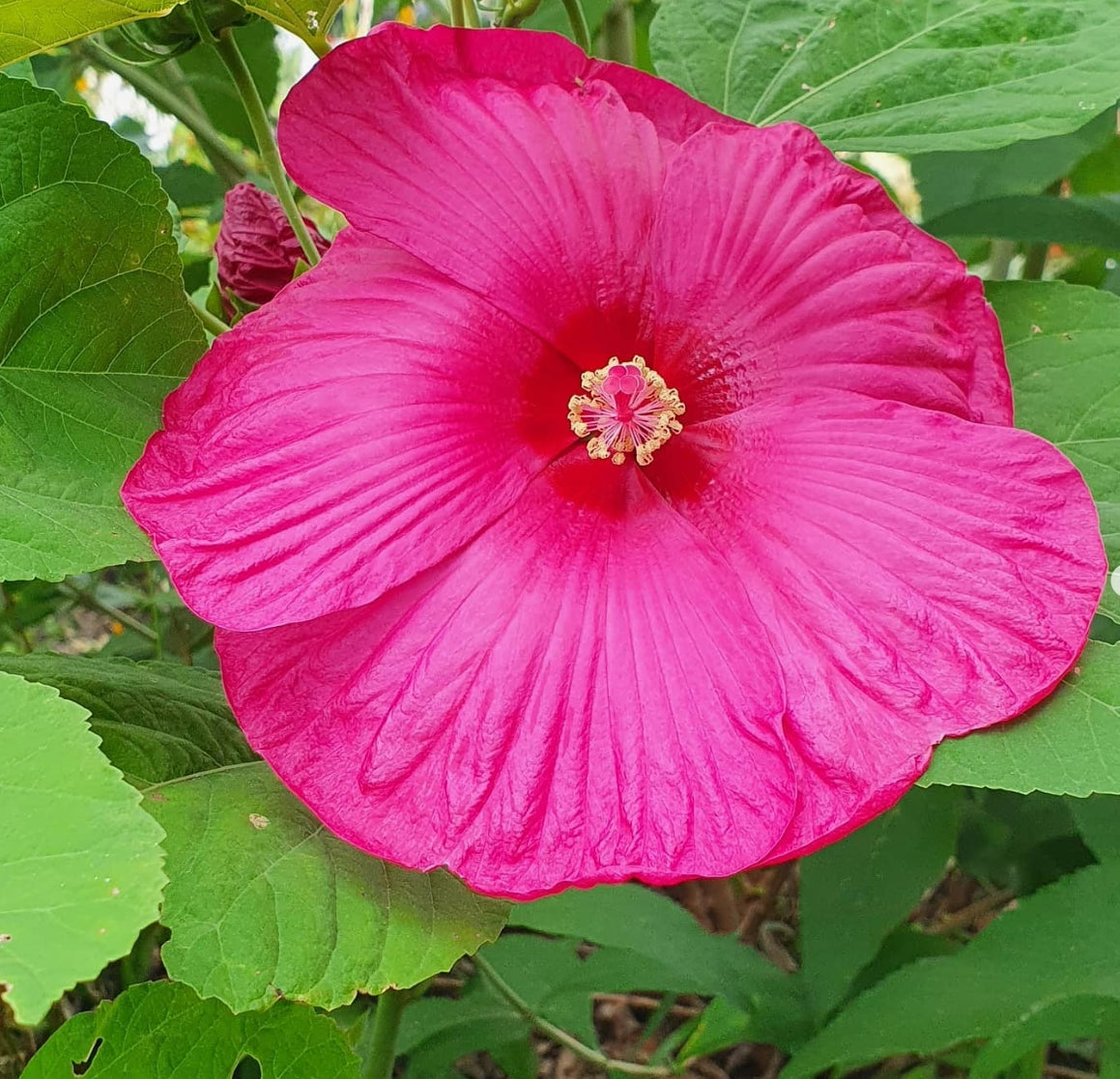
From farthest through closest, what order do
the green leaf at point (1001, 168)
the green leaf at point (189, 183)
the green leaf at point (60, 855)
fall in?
the green leaf at point (189, 183) < the green leaf at point (1001, 168) < the green leaf at point (60, 855)

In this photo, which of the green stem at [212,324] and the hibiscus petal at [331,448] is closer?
the hibiscus petal at [331,448]

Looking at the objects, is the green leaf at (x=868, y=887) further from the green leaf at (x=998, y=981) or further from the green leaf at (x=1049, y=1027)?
the green leaf at (x=1049, y=1027)

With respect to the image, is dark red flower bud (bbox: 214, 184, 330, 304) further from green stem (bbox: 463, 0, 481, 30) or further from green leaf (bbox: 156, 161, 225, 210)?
green leaf (bbox: 156, 161, 225, 210)

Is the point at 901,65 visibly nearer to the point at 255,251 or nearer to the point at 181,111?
the point at 255,251

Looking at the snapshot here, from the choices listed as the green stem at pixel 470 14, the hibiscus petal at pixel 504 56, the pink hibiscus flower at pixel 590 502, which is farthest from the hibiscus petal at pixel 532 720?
the green stem at pixel 470 14

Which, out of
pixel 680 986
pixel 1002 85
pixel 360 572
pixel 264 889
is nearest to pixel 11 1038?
pixel 264 889

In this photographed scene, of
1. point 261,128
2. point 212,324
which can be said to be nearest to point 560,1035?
point 212,324

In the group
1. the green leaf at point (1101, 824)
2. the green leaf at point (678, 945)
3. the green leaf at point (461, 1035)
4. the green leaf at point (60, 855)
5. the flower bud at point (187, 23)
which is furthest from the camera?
the green leaf at point (461, 1035)
